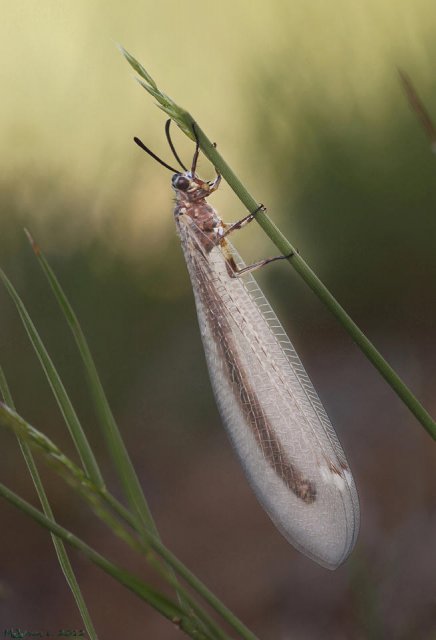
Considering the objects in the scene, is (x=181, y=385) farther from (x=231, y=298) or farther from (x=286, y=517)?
(x=286, y=517)

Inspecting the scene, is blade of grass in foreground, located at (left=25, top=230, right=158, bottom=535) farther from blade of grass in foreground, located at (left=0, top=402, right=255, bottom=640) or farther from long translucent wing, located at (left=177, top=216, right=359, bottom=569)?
long translucent wing, located at (left=177, top=216, right=359, bottom=569)

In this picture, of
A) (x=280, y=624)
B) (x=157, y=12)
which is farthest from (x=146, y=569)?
(x=157, y=12)

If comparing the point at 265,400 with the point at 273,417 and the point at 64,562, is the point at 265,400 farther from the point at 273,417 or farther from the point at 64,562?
the point at 64,562

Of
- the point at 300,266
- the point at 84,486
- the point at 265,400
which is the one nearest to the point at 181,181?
the point at 265,400

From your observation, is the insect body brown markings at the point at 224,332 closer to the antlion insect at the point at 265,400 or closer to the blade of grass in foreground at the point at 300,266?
the antlion insect at the point at 265,400

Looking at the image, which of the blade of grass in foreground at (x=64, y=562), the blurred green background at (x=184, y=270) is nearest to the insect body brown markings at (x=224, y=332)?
the blade of grass in foreground at (x=64, y=562)

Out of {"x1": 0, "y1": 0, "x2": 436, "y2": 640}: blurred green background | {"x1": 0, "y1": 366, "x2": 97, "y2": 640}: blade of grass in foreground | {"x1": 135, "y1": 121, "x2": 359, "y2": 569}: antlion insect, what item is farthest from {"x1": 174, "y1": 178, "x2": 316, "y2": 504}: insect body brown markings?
{"x1": 0, "y1": 0, "x2": 436, "y2": 640}: blurred green background
